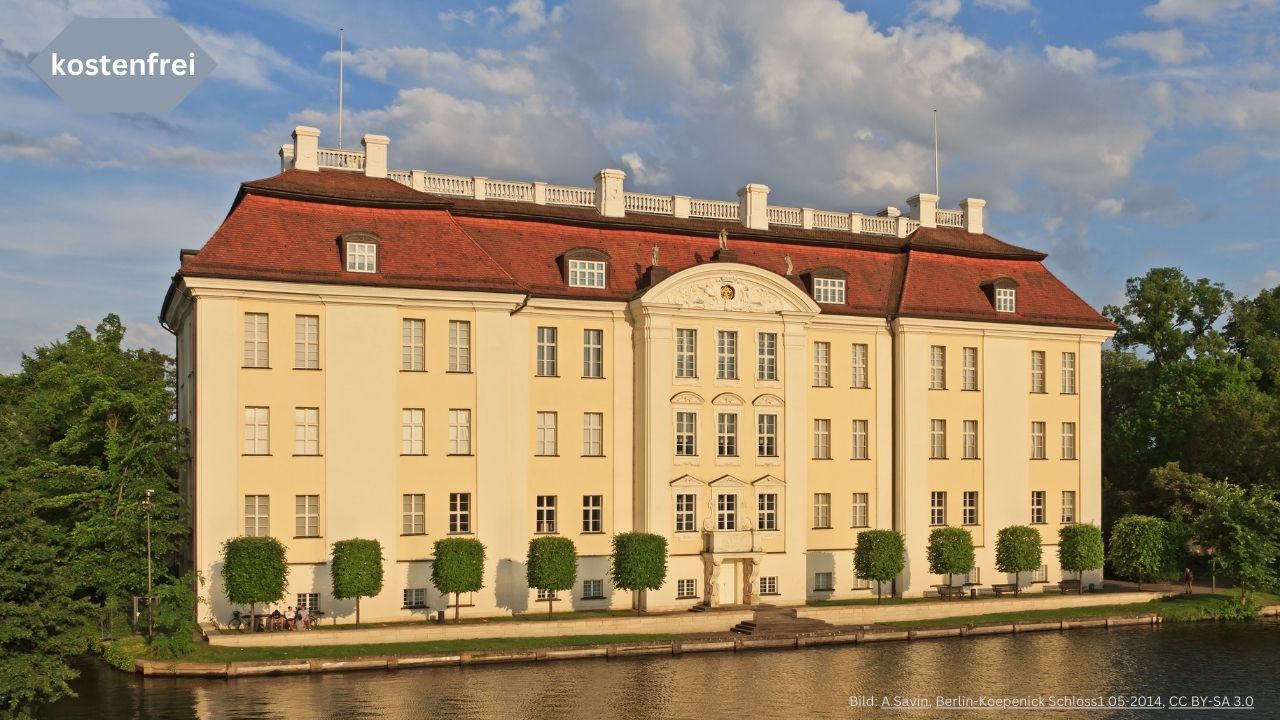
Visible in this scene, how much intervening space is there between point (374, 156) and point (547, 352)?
36.0ft

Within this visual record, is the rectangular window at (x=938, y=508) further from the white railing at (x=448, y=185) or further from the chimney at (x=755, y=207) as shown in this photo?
the white railing at (x=448, y=185)

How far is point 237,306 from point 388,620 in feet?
43.0

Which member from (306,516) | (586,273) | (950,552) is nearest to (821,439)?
(950,552)

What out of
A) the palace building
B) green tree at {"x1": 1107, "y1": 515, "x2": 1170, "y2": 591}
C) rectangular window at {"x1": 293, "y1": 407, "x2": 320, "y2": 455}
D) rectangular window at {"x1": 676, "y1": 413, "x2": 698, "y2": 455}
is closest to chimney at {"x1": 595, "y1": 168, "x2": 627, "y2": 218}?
the palace building

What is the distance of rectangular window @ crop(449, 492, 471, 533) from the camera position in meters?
47.2

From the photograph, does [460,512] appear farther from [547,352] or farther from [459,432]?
[547,352]

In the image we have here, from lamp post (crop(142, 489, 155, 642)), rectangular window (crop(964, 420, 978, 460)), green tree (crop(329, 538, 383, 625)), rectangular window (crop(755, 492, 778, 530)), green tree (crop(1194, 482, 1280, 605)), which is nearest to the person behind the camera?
lamp post (crop(142, 489, 155, 642))

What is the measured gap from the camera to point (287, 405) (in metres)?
44.9

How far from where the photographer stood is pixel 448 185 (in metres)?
51.3

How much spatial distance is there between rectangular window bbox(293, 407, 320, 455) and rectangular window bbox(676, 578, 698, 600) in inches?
633

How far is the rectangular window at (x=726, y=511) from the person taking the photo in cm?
5147

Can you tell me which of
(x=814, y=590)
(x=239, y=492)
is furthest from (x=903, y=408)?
(x=239, y=492)

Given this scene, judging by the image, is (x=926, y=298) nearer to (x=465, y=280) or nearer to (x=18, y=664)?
(x=465, y=280)

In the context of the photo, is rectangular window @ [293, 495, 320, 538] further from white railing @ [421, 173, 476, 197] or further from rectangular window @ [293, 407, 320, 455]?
white railing @ [421, 173, 476, 197]
